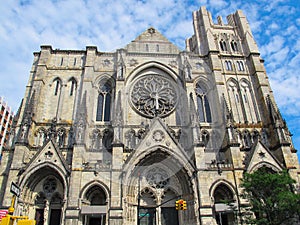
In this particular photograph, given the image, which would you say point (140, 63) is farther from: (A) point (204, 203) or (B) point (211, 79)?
(A) point (204, 203)

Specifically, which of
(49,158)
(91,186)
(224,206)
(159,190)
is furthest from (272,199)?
(49,158)

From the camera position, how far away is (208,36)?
2664 centimetres

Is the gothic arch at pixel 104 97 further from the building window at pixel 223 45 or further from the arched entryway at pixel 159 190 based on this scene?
the building window at pixel 223 45

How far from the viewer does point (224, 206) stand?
16.5 metres

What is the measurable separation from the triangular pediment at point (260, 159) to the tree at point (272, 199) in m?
3.58

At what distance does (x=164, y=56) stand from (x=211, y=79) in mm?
5320

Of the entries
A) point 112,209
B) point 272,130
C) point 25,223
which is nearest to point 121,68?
point 112,209

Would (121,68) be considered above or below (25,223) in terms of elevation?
above

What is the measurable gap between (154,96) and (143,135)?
505 centimetres

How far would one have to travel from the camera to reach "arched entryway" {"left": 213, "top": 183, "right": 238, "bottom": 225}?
53.3 feet

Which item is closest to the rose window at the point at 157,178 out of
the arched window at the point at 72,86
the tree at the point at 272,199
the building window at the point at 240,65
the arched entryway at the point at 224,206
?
the arched entryway at the point at 224,206

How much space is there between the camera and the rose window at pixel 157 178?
60.8 feet

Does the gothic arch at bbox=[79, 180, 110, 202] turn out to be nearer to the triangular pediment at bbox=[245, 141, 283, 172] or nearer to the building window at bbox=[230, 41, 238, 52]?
the triangular pediment at bbox=[245, 141, 283, 172]

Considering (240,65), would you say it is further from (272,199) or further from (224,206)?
(272,199)
